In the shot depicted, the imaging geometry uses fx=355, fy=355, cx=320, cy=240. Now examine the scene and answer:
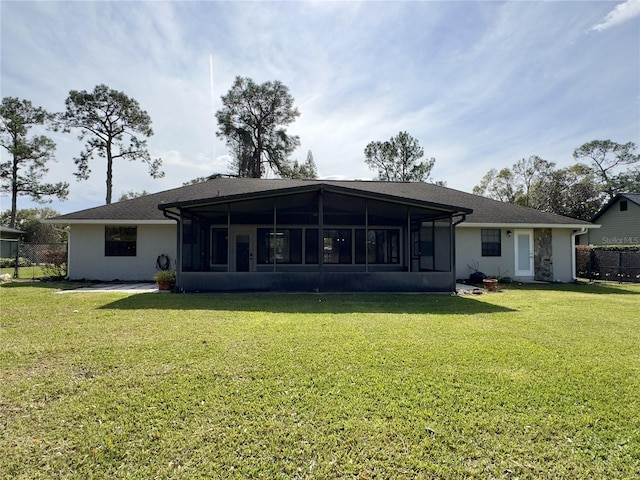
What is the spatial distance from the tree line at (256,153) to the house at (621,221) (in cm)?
920

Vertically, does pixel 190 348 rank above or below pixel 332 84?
below

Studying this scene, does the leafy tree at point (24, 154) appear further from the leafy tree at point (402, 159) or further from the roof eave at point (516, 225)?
the roof eave at point (516, 225)

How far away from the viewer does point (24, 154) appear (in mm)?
27391

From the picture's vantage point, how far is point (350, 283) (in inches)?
406

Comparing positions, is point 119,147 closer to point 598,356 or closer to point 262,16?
point 262,16

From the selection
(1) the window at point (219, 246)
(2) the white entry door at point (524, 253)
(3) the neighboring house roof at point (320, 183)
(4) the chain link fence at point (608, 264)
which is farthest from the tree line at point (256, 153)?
(2) the white entry door at point (524, 253)

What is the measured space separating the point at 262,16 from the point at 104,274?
34.1ft

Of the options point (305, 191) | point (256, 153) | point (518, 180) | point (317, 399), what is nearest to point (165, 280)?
point (305, 191)

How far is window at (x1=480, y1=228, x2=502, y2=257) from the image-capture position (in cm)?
1409

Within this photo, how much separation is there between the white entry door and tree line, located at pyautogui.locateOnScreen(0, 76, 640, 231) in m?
20.6

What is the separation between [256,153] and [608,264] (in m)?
26.7

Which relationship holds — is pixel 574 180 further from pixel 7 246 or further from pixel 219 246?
pixel 7 246

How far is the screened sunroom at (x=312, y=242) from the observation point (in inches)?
401

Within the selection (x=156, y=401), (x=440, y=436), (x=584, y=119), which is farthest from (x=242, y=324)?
(x=584, y=119)
